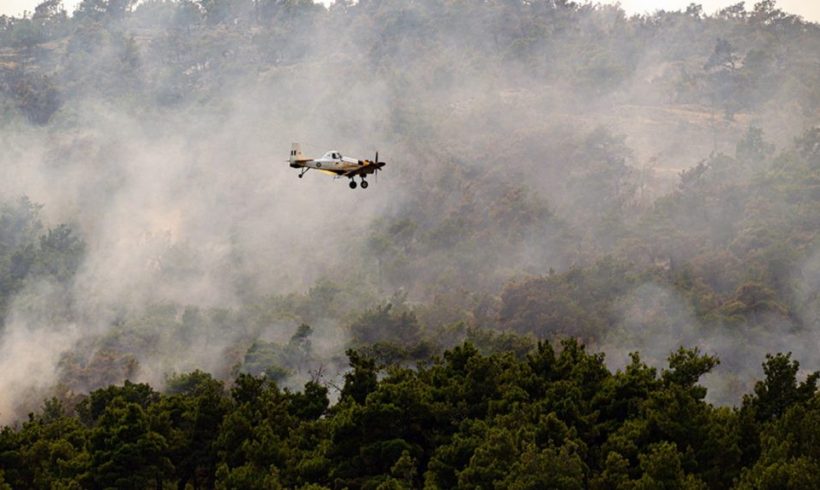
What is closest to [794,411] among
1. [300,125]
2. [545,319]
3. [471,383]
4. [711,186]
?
[471,383]

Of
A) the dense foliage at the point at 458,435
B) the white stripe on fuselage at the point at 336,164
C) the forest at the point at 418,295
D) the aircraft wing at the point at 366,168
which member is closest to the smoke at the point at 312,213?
the forest at the point at 418,295

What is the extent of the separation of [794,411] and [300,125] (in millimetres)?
135433

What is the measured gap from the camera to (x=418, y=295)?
148625 millimetres

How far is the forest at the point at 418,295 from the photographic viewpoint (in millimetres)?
63844

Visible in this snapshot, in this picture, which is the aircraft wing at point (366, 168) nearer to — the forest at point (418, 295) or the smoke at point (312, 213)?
the forest at point (418, 295)

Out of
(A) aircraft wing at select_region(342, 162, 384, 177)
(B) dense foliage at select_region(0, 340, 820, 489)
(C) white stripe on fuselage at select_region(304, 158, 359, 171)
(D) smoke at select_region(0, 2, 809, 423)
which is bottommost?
(B) dense foliage at select_region(0, 340, 820, 489)

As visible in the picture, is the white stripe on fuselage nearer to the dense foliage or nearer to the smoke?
the dense foliage

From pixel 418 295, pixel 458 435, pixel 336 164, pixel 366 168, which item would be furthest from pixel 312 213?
pixel 458 435

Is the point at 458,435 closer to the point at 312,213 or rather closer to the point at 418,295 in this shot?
the point at 418,295

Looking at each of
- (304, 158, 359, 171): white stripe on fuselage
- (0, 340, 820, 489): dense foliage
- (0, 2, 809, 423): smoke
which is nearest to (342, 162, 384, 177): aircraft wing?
(304, 158, 359, 171): white stripe on fuselage

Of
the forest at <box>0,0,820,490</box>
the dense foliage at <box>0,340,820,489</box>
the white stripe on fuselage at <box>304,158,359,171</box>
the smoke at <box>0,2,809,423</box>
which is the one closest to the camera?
the dense foliage at <box>0,340,820,489</box>

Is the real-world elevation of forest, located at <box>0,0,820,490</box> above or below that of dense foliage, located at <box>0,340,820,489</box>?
above

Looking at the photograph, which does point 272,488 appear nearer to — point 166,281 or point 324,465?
point 324,465

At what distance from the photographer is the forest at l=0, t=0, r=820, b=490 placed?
6384cm
